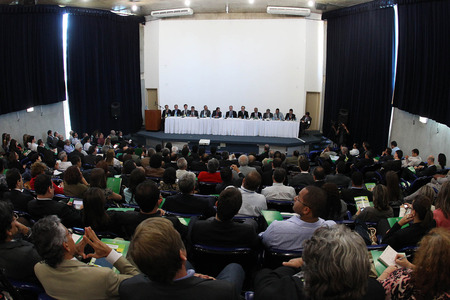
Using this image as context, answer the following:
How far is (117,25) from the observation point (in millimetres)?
14031

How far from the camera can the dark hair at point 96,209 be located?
9.71 feet

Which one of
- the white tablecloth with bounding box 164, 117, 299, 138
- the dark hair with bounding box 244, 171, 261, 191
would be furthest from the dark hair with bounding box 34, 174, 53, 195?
the white tablecloth with bounding box 164, 117, 299, 138

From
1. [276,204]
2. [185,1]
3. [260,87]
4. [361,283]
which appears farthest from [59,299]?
[260,87]

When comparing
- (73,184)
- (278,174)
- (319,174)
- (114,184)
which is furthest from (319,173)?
(73,184)

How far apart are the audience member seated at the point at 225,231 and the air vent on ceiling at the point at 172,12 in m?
11.9

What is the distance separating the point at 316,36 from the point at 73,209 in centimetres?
1248

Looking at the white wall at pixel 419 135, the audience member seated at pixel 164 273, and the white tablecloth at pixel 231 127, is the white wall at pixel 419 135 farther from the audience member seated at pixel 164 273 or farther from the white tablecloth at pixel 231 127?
the audience member seated at pixel 164 273

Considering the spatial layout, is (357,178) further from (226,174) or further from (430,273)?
(430,273)

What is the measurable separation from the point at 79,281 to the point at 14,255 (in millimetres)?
611

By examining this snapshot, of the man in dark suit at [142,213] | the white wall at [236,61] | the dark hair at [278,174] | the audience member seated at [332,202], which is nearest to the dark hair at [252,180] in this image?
the audience member seated at [332,202]

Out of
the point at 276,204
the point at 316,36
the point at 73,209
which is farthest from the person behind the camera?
the point at 316,36

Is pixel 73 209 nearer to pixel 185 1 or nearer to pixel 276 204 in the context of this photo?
pixel 276 204

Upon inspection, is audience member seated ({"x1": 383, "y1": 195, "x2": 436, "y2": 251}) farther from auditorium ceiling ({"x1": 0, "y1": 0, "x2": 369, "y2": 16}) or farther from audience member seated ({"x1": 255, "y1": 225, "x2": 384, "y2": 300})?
auditorium ceiling ({"x1": 0, "y1": 0, "x2": 369, "y2": 16})

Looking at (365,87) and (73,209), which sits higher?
(365,87)
